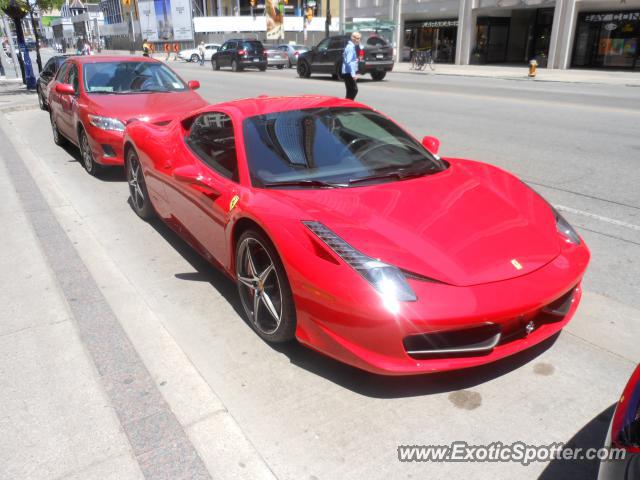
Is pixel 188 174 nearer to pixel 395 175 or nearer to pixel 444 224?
→ pixel 395 175

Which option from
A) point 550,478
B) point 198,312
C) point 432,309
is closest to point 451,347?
point 432,309

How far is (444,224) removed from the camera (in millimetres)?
2982

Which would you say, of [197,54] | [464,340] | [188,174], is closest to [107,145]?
[188,174]

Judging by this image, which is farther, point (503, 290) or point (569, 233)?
point (569, 233)

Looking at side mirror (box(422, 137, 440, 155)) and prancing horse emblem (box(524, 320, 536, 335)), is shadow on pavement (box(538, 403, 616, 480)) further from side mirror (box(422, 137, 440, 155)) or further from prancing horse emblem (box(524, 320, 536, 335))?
side mirror (box(422, 137, 440, 155))

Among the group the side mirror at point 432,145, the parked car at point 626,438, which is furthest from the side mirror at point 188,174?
the parked car at point 626,438

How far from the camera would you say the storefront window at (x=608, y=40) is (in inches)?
1110

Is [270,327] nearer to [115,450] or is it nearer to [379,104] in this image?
[115,450]

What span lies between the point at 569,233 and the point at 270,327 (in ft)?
6.20

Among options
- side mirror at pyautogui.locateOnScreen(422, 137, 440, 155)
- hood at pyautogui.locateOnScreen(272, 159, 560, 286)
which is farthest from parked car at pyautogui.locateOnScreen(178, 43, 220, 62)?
hood at pyautogui.locateOnScreen(272, 159, 560, 286)

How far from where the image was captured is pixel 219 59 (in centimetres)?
3366

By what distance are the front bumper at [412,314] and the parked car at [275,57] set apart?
34182 mm

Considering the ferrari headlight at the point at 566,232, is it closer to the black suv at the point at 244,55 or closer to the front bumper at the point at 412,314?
the front bumper at the point at 412,314

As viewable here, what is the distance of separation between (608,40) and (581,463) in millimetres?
32791
